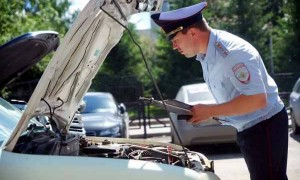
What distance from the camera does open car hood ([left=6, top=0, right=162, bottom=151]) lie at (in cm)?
322

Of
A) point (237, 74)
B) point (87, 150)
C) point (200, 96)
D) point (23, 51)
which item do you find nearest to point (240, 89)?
point (237, 74)

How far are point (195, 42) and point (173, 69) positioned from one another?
23691mm

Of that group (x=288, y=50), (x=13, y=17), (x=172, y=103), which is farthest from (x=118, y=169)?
(x=288, y=50)

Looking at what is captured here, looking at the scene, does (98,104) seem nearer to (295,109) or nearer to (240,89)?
(295,109)

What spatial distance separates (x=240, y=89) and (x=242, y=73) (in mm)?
100

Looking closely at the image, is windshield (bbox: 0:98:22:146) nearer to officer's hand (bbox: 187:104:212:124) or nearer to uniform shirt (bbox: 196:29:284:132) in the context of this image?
officer's hand (bbox: 187:104:212:124)

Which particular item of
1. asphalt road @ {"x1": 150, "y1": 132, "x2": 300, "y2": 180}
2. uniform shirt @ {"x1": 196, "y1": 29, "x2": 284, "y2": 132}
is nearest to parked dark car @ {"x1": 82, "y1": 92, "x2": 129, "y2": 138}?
asphalt road @ {"x1": 150, "y1": 132, "x2": 300, "y2": 180}

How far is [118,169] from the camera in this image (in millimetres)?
3039

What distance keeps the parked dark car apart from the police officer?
6049 mm

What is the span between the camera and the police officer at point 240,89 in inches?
132

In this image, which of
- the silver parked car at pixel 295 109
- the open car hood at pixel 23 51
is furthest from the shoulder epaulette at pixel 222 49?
the silver parked car at pixel 295 109

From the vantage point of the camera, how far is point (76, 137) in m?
3.77

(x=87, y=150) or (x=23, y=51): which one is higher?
(x=23, y=51)

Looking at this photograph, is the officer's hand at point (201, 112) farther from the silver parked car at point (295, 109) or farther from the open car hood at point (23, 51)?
the silver parked car at point (295, 109)
